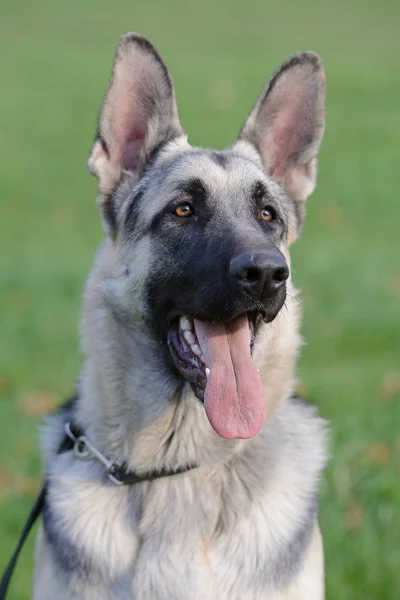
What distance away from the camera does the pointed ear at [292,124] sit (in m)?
3.89

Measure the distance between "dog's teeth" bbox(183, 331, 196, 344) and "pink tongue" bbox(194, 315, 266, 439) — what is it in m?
0.04

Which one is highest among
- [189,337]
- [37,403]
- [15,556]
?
[189,337]

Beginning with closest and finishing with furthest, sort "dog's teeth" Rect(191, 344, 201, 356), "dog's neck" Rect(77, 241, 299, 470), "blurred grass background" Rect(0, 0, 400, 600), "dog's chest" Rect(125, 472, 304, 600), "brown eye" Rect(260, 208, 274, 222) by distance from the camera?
"dog's chest" Rect(125, 472, 304, 600)
"dog's teeth" Rect(191, 344, 201, 356)
"dog's neck" Rect(77, 241, 299, 470)
"brown eye" Rect(260, 208, 274, 222)
"blurred grass background" Rect(0, 0, 400, 600)

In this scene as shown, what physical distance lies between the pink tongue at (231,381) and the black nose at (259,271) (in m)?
0.28

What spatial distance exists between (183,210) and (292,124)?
0.75m

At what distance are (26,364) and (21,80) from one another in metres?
15.2

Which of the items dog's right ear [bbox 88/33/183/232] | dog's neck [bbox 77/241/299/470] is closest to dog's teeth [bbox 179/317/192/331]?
dog's neck [bbox 77/241/299/470]

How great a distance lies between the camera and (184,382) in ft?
12.2

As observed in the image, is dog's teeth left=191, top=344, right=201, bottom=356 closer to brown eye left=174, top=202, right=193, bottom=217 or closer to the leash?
the leash

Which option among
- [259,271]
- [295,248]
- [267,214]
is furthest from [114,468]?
[295,248]

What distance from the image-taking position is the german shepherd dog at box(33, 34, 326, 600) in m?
3.36

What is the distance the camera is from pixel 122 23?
29391mm

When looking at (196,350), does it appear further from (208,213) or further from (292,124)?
(292,124)

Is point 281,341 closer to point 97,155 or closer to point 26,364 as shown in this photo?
point 97,155
